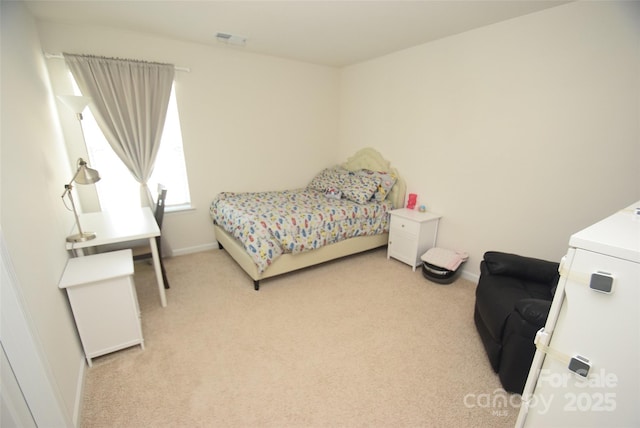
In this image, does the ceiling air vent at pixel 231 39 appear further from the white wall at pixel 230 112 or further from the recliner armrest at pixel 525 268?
the recliner armrest at pixel 525 268

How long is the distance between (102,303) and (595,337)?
238cm

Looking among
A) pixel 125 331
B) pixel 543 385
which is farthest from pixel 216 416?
pixel 543 385

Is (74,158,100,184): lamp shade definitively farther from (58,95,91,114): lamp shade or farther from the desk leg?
(58,95,91,114): lamp shade

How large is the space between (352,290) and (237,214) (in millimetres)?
1399

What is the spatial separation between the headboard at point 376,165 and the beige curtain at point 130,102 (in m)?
2.45

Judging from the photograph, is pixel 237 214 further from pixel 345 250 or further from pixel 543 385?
pixel 543 385

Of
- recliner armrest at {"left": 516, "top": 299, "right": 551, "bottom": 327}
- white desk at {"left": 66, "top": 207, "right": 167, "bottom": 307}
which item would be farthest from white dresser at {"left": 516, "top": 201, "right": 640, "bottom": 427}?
white desk at {"left": 66, "top": 207, "right": 167, "bottom": 307}

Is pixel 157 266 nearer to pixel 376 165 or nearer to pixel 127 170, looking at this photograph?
pixel 127 170

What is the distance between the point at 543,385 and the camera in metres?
0.96

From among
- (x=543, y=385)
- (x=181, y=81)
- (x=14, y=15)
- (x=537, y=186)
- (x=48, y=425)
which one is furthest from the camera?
(x=181, y=81)

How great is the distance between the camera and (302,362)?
1780 mm

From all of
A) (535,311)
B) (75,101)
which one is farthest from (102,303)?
(535,311)

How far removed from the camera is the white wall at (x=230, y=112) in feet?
8.81

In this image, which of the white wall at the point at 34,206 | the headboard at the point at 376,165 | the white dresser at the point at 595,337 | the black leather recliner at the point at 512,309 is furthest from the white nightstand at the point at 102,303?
the headboard at the point at 376,165
